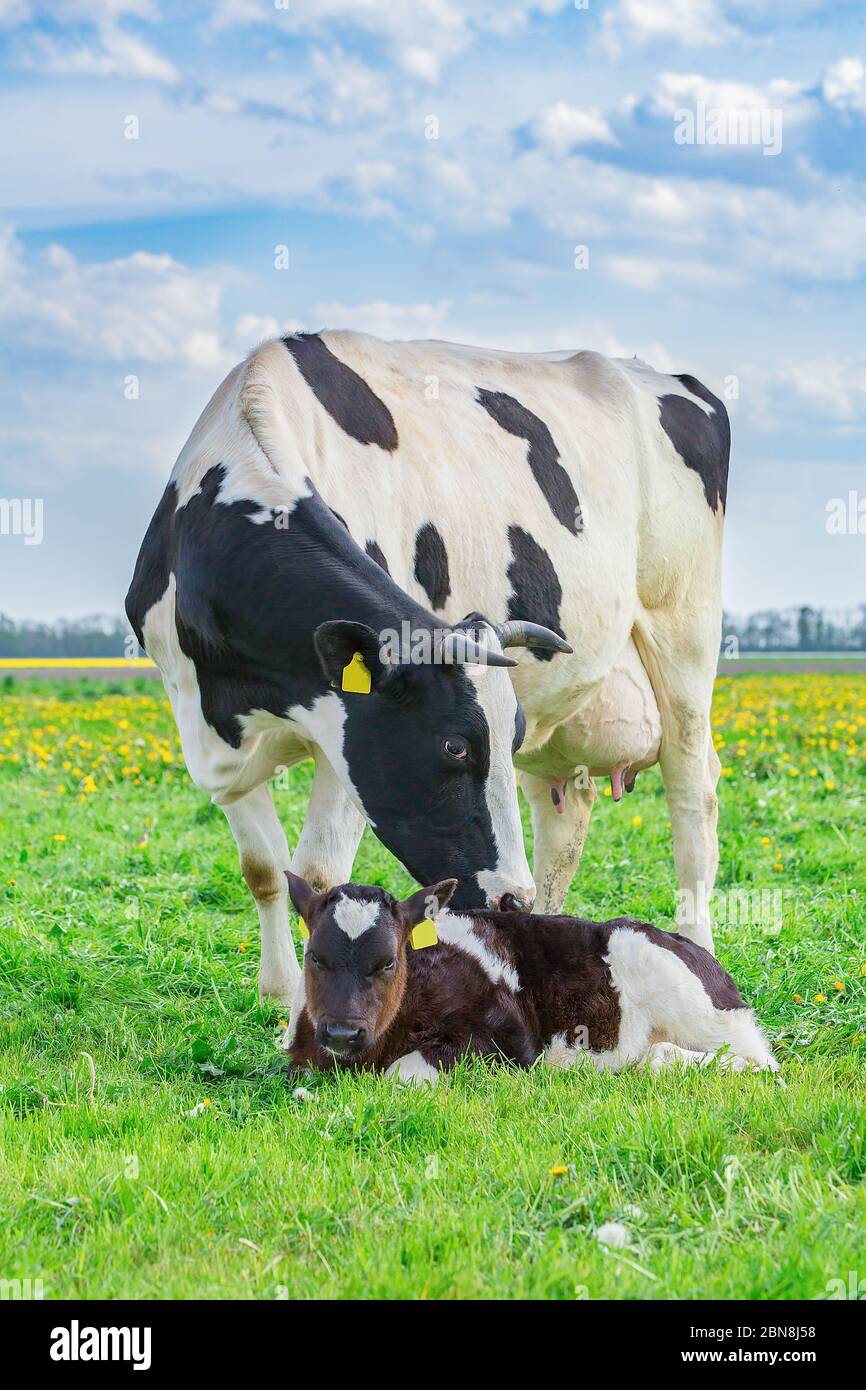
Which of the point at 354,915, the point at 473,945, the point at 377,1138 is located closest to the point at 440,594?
the point at 473,945

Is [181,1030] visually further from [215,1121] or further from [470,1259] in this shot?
[470,1259]

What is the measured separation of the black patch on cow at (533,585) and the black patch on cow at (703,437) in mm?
1813

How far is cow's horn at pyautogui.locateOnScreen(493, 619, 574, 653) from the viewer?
5.79 metres

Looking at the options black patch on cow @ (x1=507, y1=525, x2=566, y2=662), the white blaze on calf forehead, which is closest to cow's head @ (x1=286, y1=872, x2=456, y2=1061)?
the white blaze on calf forehead

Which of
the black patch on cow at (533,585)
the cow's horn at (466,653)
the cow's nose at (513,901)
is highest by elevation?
the black patch on cow at (533,585)

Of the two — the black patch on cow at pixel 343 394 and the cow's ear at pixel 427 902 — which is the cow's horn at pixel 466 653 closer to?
the cow's ear at pixel 427 902

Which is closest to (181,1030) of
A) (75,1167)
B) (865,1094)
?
(75,1167)

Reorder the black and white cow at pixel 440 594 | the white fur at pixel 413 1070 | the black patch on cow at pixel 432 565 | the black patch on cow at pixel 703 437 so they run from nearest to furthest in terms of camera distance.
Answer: the white fur at pixel 413 1070 → the black and white cow at pixel 440 594 → the black patch on cow at pixel 432 565 → the black patch on cow at pixel 703 437

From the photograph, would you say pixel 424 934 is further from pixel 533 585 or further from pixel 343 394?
pixel 343 394

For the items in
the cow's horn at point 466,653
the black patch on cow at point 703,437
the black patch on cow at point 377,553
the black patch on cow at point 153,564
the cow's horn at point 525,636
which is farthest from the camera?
the black patch on cow at point 703,437

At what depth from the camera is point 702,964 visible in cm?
580

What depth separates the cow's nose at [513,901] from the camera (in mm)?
5582

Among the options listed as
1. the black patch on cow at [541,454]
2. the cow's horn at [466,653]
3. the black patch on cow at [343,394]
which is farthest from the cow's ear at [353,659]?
the black patch on cow at [541,454]
